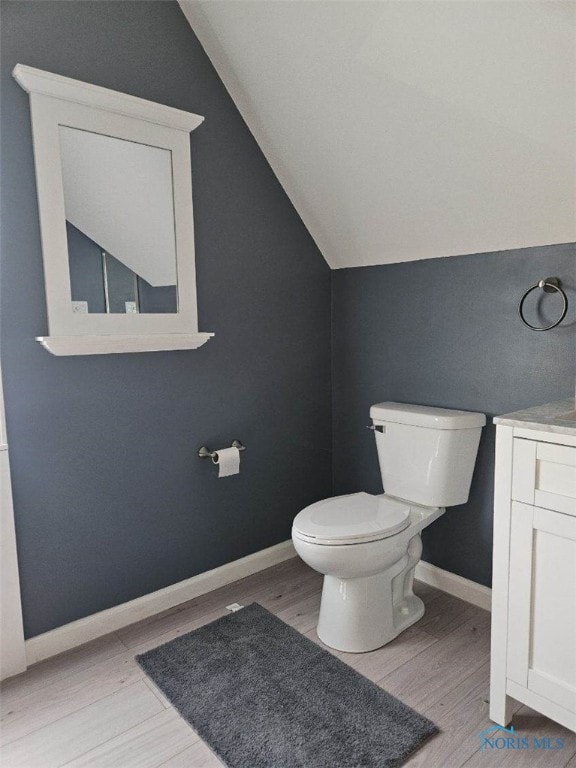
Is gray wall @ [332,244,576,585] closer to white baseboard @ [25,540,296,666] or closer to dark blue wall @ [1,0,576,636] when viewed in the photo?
dark blue wall @ [1,0,576,636]

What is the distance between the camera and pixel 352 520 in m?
1.90

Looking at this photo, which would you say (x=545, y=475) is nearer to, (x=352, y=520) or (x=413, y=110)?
(x=352, y=520)

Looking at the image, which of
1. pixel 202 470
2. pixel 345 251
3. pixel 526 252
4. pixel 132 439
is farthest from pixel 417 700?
pixel 345 251

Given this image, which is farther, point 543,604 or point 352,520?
point 352,520

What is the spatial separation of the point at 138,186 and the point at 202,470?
46.6 inches

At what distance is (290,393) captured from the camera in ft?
8.35

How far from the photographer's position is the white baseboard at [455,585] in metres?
2.13

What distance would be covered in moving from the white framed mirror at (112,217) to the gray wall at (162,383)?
0.21ft

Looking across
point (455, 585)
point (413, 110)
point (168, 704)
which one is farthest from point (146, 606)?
point (413, 110)

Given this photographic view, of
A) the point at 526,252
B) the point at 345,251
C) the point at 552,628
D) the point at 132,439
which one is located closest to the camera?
the point at 552,628

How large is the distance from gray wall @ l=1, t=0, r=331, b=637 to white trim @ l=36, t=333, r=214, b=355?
0.20 feet

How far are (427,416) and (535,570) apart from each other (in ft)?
2.46

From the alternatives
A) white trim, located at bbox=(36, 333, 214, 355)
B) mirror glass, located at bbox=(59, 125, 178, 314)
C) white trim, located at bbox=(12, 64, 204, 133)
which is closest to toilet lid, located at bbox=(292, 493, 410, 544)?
white trim, located at bbox=(36, 333, 214, 355)

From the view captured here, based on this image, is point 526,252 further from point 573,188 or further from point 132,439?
point 132,439
